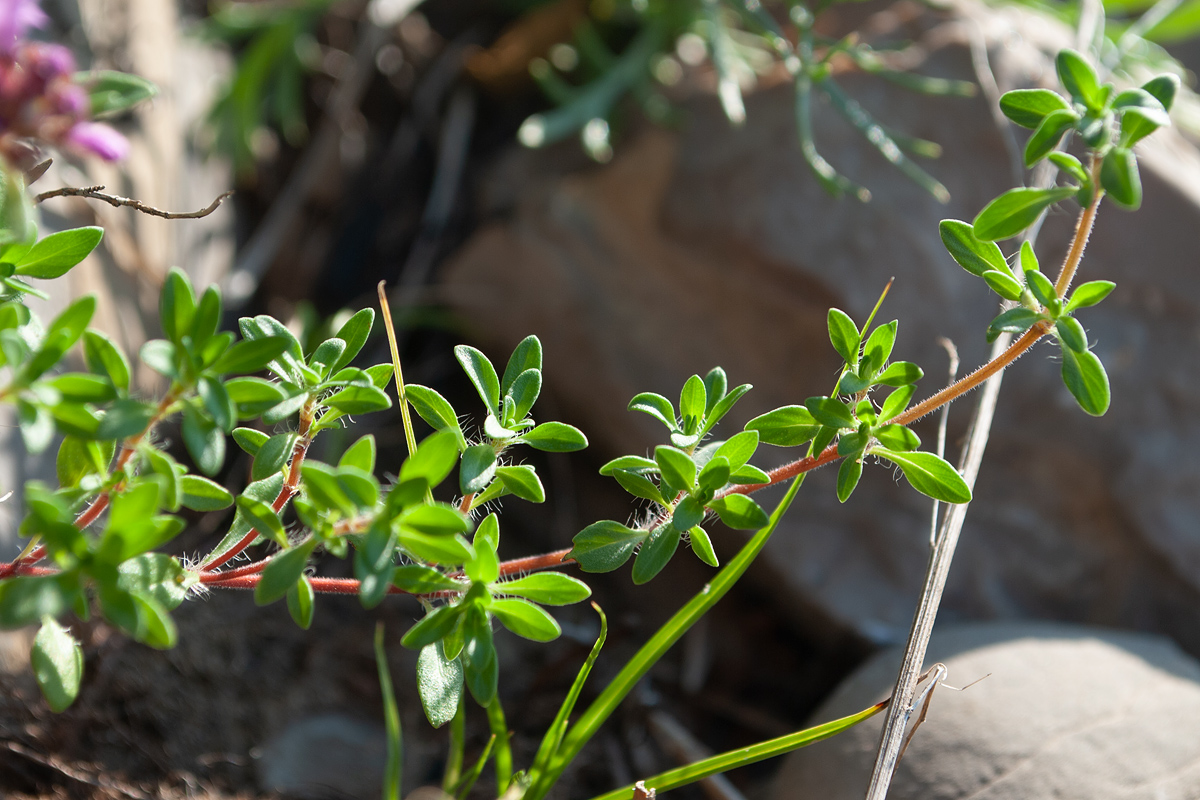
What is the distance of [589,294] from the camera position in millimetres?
1698

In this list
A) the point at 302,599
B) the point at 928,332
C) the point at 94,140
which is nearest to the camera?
the point at 302,599

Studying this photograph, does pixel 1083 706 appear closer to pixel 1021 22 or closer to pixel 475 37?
pixel 1021 22

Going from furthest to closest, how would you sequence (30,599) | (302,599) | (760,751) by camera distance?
(760,751), (302,599), (30,599)

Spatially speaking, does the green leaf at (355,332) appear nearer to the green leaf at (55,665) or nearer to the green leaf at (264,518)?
the green leaf at (264,518)

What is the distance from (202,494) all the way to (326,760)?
726 mm

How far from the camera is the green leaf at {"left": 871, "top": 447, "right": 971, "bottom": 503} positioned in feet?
2.27

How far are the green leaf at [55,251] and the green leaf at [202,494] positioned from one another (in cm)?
20

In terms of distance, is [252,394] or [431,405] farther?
[431,405]

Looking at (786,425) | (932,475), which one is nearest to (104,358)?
(786,425)

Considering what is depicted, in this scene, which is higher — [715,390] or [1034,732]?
[715,390]

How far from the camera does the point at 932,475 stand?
703 millimetres

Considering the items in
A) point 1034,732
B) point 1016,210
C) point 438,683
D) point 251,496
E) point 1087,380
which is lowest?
point 1034,732

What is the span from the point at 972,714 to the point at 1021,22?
1355 millimetres

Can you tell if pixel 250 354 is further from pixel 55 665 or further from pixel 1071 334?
pixel 1071 334
